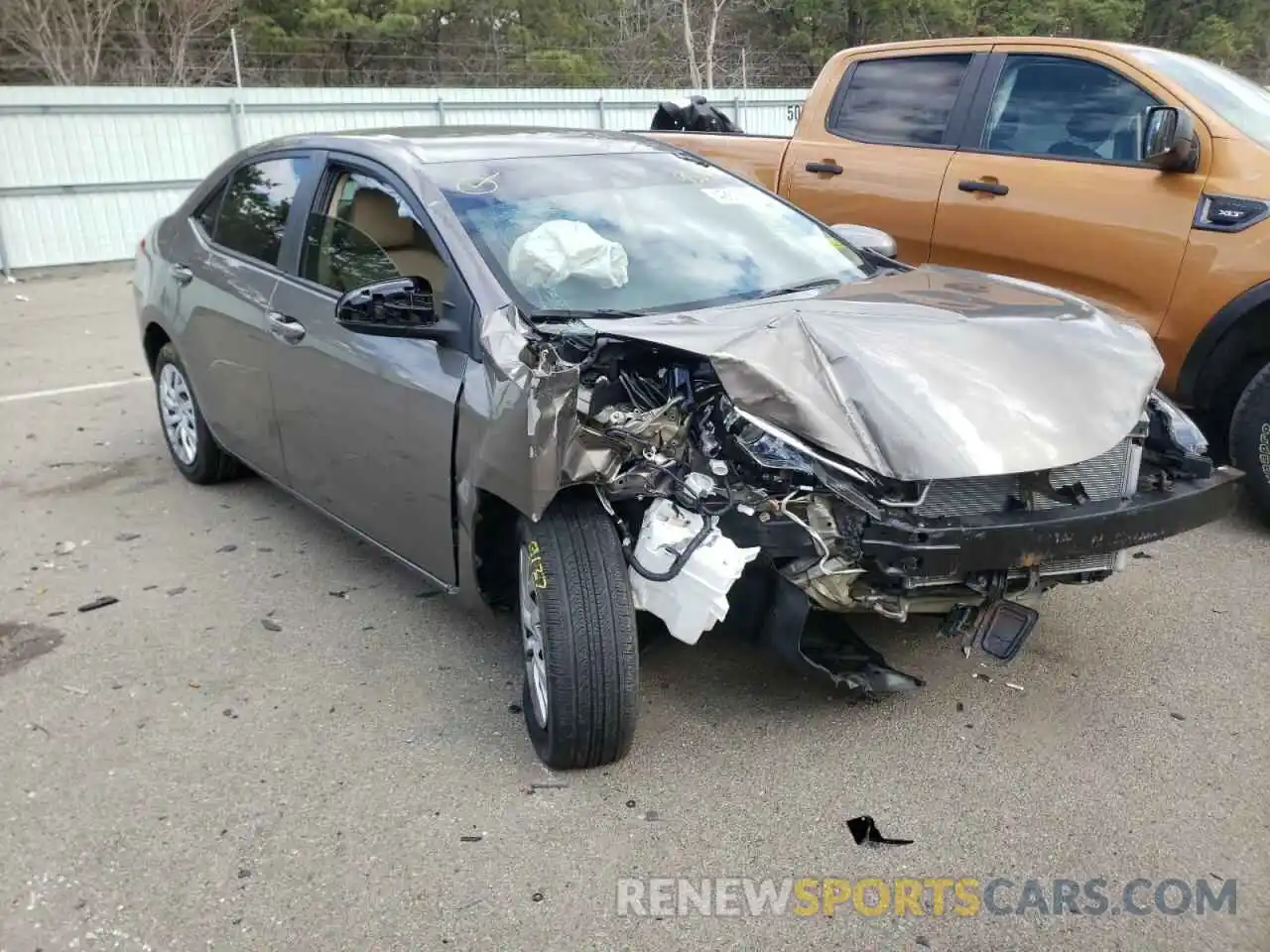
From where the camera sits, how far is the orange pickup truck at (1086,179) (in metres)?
4.62

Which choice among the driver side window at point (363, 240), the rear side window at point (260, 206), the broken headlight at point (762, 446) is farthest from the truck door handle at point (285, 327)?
the broken headlight at point (762, 446)

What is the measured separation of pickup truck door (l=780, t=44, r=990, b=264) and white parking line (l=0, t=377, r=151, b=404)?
189 inches

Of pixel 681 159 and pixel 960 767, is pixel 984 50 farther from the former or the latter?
pixel 960 767

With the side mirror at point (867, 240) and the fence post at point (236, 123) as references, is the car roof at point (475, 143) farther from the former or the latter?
the fence post at point (236, 123)

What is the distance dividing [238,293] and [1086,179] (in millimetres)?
3751

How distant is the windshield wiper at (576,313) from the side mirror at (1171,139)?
Answer: 2580mm

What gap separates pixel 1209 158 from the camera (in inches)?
184

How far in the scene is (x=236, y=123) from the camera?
15.3m

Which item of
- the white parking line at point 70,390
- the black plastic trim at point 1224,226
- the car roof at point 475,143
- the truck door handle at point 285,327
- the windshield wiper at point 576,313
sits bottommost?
the white parking line at point 70,390

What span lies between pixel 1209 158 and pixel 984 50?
56.0 inches

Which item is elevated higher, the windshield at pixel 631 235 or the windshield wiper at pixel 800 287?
the windshield at pixel 631 235

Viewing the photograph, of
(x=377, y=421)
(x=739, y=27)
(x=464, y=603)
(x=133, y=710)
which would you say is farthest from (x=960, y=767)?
(x=739, y=27)

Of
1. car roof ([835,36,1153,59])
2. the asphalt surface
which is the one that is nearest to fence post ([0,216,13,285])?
the asphalt surface

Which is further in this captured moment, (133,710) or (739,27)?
(739,27)
